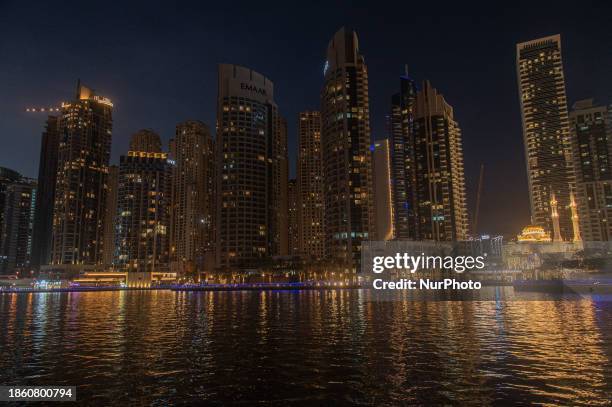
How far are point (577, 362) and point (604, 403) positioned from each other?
11.8 meters

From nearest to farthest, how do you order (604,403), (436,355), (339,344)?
(604,403) < (436,355) < (339,344)

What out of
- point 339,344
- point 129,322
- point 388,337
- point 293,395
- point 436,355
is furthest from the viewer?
point 129,322

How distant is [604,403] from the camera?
22875 millimetres

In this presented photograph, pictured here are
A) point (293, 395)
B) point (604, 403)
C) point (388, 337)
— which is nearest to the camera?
point (604, 403)

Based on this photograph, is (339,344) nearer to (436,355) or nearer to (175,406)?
(436,355)

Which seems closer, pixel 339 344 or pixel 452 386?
pixel 452 386

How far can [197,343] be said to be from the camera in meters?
45.8

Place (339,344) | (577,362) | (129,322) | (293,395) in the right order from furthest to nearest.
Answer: (129,322) < (339,344) < (577,362) < (293,395)

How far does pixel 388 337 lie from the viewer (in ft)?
158

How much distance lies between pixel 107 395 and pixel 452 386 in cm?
2116

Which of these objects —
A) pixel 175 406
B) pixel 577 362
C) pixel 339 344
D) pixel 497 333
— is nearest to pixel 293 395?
pixel 175 406

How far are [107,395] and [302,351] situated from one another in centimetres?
1865

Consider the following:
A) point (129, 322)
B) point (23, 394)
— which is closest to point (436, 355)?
point (23, 394)

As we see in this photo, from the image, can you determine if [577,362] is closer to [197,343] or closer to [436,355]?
[436,355]
